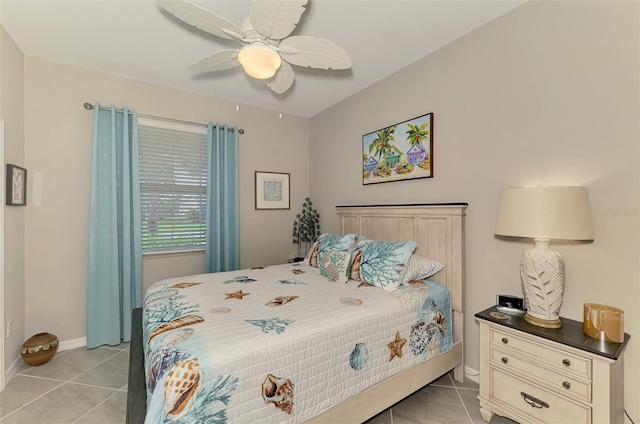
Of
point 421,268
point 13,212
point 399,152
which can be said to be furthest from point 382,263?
point 13,212

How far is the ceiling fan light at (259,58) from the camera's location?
63.0 inches

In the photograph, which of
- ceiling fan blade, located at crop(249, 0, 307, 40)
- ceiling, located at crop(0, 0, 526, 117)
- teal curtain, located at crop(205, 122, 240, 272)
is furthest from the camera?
teal curtain, located at crop(205, 122, 240, 272)

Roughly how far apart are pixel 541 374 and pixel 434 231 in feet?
3.65

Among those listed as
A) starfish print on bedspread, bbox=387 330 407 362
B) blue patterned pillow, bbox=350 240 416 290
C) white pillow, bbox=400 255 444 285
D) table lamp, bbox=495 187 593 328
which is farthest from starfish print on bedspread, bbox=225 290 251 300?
table lamp, bbox=495 187 593 328

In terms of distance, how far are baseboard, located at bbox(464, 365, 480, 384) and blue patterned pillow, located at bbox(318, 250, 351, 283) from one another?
1156 millimetres

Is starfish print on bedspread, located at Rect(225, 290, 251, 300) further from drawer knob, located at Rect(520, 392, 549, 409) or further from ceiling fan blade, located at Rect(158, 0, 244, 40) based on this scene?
drawer knob, located at Rect(520, 392, 549, 409)

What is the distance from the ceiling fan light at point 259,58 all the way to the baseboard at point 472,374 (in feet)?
8.40

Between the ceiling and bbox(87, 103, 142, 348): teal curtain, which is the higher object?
the ceiling

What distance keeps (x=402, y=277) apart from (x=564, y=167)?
1203mm

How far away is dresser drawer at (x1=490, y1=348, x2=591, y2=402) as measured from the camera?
4.52 ft

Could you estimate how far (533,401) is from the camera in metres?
1.54

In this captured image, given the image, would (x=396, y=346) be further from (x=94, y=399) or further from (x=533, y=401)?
(x=94, y=399)

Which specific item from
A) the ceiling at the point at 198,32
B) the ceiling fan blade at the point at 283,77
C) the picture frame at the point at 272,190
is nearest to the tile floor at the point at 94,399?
the picture frame at the point at 272,190

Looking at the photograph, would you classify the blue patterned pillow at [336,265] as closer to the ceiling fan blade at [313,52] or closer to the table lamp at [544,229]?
the table lamp at [544,229]
